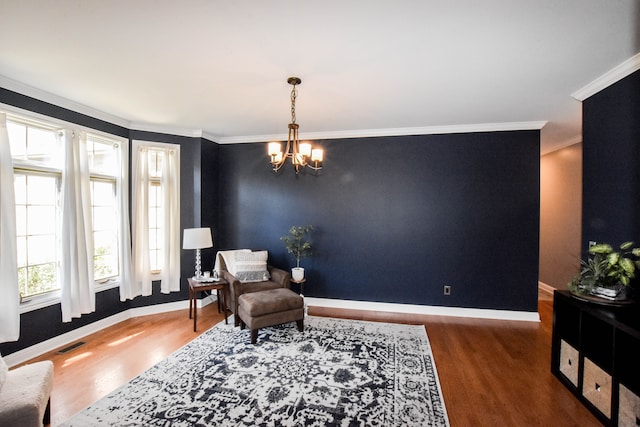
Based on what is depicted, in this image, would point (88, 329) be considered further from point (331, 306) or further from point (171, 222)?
point (331, 306)

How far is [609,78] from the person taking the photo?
271 cm

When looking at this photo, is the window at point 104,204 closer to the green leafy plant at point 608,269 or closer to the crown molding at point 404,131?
the crown molding at point 404,131

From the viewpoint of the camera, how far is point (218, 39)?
2.13 m

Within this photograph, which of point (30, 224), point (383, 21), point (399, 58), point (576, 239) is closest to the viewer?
point (383, 21)

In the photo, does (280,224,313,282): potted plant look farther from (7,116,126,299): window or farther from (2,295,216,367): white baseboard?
(7,116,126,299): window

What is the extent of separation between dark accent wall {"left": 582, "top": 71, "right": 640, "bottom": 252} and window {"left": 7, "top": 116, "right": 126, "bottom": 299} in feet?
18.4

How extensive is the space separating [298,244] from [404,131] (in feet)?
7.74

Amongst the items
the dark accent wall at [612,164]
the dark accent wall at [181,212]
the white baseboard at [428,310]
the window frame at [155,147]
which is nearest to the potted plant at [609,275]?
the dark accent wall at [612,164]

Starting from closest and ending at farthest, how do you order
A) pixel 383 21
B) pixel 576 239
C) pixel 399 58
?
pixel 383 21, pixel 399 58, pixel 576 239

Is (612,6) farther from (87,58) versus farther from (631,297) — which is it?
(87,58)

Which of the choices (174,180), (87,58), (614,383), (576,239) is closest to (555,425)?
(614,383)

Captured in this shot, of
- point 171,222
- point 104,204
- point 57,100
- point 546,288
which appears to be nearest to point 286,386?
point 171,222

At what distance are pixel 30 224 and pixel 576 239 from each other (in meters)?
7.70

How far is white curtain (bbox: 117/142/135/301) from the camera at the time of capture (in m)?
4.10
